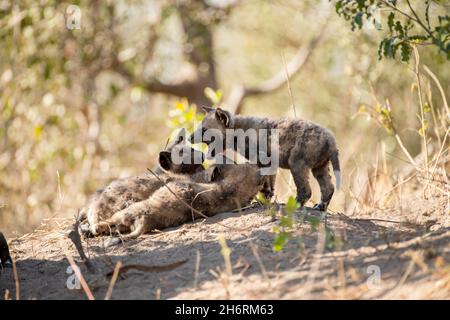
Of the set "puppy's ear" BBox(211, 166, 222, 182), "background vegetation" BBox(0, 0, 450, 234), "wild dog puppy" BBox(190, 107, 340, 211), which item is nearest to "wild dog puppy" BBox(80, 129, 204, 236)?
"puppy's ear" BBox(211, 166, 222, 182)

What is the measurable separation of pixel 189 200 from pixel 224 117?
5.31 feet

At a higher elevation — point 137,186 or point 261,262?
point 137,186

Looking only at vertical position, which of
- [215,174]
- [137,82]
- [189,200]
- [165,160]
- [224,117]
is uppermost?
[137,82]

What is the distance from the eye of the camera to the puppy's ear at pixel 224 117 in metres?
7.30

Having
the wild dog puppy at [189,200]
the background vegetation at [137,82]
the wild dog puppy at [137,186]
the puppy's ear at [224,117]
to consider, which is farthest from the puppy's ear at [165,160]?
the background vegetation at [137,82]

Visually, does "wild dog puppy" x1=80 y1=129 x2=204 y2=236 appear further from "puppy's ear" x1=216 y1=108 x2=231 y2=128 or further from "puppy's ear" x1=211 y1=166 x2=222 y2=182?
"puppy's ear" x1=216 y1=108 x2=231 y2=128

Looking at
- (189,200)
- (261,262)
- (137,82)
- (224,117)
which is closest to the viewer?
(261,262)

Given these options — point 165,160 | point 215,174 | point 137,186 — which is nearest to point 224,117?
point 165,160

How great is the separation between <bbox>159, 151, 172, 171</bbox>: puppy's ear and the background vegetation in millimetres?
1651

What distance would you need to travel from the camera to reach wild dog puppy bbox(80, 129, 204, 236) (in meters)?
6.18

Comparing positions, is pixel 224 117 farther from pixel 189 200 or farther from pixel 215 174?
pixel 189 200

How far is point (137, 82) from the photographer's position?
13.4 m

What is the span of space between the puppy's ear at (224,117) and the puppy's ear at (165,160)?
2.83ft

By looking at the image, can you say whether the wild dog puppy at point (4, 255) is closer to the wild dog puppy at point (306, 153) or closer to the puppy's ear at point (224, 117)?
the wild dog puppy at point (306, 153)
